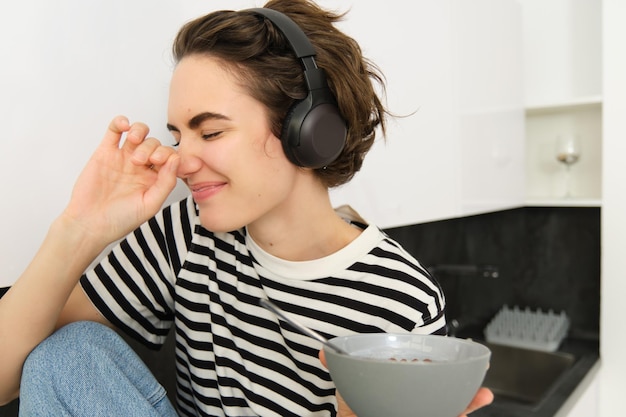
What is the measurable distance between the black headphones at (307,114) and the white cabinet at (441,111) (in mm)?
321

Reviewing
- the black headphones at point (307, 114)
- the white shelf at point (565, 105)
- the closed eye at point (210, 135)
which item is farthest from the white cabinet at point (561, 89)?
the closed eye at point (210, 135)

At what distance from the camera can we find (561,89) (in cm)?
242

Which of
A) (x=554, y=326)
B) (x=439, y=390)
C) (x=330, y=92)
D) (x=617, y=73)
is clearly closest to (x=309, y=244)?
(x=330, y=92)

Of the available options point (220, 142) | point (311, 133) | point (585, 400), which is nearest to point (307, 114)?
point (311, 133)

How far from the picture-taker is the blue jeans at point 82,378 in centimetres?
75

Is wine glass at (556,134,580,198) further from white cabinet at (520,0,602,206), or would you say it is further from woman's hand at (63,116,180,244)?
woman's hand at (63,116,180,244)

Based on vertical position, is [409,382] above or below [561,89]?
below

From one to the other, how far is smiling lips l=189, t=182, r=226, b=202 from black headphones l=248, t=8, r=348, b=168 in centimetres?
12

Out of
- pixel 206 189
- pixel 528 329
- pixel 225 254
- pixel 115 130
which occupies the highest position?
pixel 115 130

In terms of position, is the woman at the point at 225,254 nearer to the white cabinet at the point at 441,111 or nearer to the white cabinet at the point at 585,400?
the white cabinet at the point at 441,111

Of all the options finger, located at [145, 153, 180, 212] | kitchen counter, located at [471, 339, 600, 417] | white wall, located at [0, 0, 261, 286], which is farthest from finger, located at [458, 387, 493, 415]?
kitchen counter, located at [471, 339, 600, 417]

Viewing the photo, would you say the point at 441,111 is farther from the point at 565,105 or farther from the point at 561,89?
the point at 561,89

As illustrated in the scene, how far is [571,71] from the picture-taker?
94.3 inches

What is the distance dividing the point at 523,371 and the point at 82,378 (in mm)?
1895
